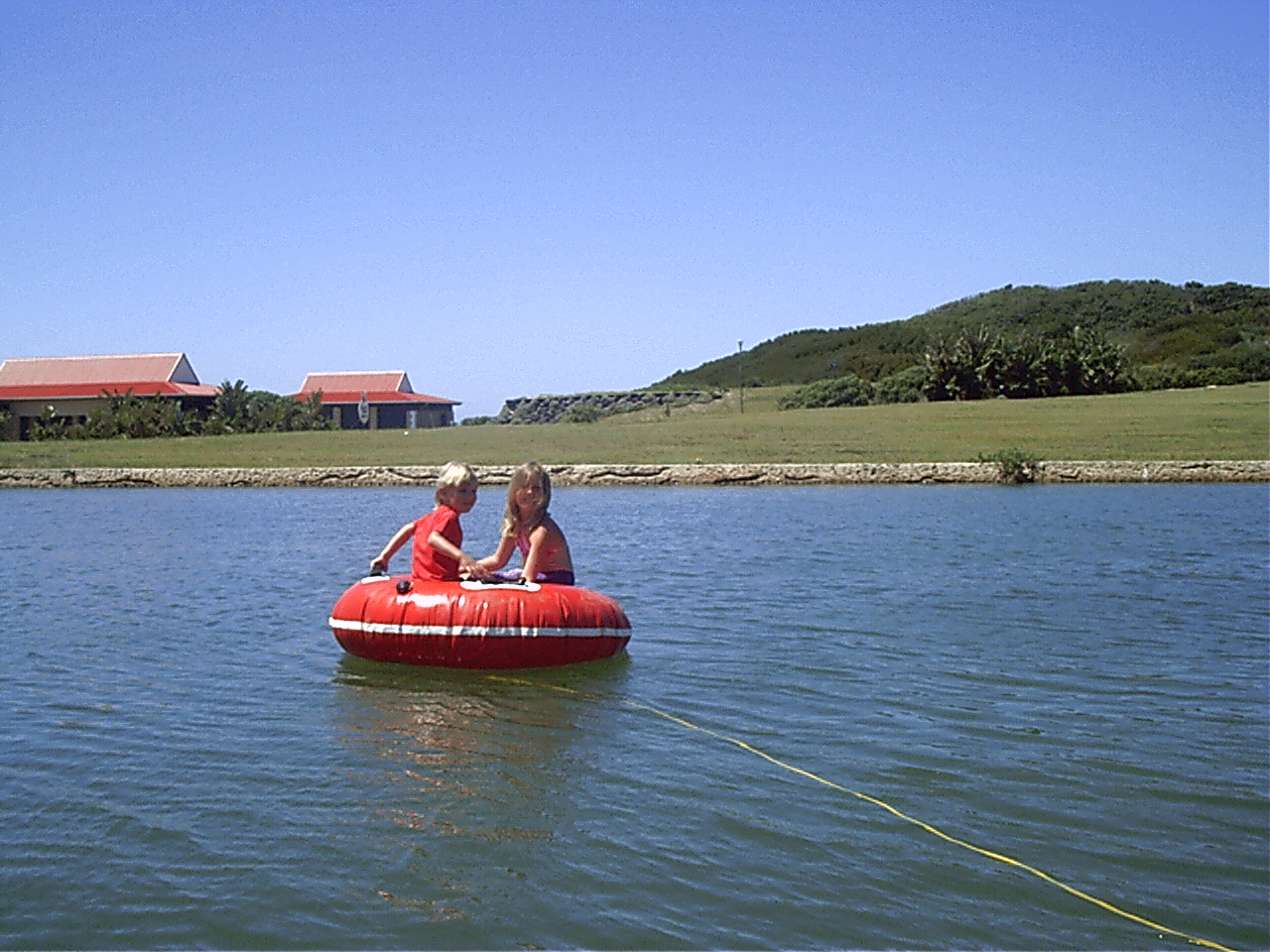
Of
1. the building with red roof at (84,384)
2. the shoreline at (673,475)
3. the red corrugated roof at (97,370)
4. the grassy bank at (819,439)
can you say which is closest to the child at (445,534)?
the shoreline at (673,475)

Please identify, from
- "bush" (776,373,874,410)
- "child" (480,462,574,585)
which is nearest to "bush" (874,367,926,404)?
"bush" (776,373,874,410)

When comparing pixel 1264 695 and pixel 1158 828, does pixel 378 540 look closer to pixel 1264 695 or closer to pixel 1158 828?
pixel 1264 695

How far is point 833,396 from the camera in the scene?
6050 centimetres

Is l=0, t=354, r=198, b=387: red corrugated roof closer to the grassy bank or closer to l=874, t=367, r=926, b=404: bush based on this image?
the grassy bank

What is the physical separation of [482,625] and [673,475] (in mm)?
26499

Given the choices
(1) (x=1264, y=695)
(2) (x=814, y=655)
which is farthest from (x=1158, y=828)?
(2) (x=814, y=655)

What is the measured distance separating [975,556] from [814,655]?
7415 mm

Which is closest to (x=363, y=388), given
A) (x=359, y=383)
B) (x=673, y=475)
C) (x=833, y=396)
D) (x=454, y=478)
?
(x=359, y=383)

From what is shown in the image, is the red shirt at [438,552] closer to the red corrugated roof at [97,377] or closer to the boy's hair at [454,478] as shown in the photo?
the boy's hair at [454,478]

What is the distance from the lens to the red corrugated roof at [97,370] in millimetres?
67250

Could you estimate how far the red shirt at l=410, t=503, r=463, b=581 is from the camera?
10.3 metres

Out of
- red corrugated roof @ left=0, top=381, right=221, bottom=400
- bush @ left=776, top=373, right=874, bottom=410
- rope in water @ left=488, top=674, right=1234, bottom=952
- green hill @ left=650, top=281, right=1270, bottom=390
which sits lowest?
rope in water @ left=488, top=674, right=1234, bottom=952

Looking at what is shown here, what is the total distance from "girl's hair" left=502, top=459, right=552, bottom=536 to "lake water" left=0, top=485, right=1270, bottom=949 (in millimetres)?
1309

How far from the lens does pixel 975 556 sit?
56.6 feet
